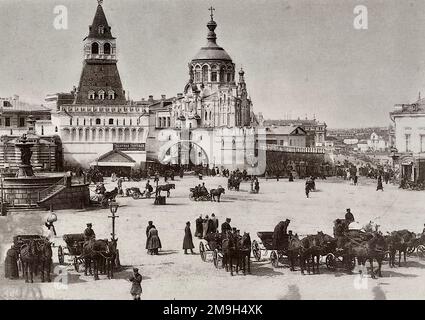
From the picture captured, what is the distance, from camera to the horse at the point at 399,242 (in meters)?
15.3

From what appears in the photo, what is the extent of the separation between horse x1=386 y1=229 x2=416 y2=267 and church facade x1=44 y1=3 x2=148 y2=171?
3817cm

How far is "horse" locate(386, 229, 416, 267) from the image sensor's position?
1532cm

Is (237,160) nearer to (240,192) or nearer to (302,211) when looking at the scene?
(240,192)

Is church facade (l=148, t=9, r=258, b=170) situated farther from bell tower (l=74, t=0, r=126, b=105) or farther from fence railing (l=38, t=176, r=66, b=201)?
fence railing (l=38, t=176, r=66, b=201)

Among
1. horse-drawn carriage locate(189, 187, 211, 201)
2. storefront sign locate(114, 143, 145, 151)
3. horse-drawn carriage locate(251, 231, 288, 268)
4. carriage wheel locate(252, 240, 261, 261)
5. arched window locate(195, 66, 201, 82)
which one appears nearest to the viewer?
horse-drawn carriage locate(251, 231, 288, 268)

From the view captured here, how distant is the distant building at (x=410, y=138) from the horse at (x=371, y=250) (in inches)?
834

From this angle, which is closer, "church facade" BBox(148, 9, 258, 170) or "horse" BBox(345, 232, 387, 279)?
"horse" BBox(345, 232, 387, 279)

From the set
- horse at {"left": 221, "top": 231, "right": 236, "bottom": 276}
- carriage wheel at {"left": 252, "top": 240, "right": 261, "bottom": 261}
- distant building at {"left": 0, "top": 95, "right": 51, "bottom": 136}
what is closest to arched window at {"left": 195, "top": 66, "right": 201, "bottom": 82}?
distant building at {"left": 0, "top": 95, "right": 51, "bottom": 136}

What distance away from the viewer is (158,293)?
13.2 metres

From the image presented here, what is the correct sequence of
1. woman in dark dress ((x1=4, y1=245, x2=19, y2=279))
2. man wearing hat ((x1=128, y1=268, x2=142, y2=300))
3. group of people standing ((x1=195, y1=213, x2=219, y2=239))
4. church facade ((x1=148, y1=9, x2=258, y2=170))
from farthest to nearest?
1. church facade ((x1=148, y1=9, x2=258, y2=170))
2. group of people standing ((x1=195, y1=213, x2=219, y2=239))
3. woman in dark dress ((x1=4, y1=245, x2=19, y2=279))
4. man wearing hat ((x1=128, y1=268, x2=142, y2=300))

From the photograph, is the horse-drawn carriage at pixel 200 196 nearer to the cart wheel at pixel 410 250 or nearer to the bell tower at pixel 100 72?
the cart wheel at pixel 410 250

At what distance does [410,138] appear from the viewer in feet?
117

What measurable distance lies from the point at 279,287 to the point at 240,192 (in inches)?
759
